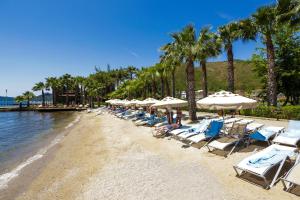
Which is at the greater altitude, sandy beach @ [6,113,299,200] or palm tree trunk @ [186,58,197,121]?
palm tree trunk @ [186,58,197,121]

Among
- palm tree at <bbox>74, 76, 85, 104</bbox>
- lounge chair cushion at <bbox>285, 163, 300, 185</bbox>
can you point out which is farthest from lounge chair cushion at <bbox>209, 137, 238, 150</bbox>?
palm tree at <bbox>74, 76, 85, 104</bbox>

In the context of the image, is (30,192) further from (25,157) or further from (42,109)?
(42,109)

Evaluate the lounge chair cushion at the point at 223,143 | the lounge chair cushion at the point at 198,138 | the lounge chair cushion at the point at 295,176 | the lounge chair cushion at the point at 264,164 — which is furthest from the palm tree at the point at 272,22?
the lounge chair cushion at the point at 295,176

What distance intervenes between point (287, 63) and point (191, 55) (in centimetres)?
1496

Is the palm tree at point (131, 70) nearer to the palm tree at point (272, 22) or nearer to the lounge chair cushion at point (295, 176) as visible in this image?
the palm tree at point (272, 22)

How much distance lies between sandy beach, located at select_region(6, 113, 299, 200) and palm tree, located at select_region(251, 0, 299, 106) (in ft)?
39.5

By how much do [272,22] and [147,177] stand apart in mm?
18975

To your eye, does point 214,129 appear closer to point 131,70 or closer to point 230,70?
point 230,70

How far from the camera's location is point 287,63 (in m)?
27.1

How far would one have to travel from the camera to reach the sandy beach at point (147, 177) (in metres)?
6.22

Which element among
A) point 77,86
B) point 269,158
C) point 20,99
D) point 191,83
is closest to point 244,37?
point 191,83

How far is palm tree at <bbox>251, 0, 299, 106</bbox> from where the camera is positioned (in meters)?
18.8

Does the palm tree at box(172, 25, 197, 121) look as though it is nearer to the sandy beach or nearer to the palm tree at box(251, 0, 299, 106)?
the palm tree at box(251, 0, 299, 106)

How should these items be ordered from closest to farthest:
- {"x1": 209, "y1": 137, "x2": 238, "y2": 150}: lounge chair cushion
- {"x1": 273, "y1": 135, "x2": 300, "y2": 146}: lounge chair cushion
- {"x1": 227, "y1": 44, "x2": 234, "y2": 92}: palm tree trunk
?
{"x1": 273, "y1": 135, "x2": 300, "y2": 146}: lounge chair cushion, {"x1": 209, "y1": 137, "x2": 238, "y2": 150}: lounge chair cushion, {"x1": 227, "y1": 44, "x2": 234, "y2": 92}: palm tree trunk
